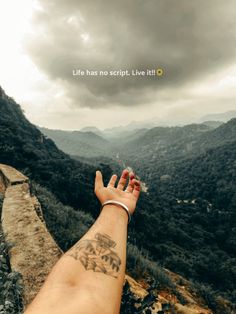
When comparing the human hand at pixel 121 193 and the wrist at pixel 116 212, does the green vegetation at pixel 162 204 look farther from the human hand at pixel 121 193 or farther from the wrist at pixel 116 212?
the wrist at pixel 116 212

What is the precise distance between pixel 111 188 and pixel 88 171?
134ft

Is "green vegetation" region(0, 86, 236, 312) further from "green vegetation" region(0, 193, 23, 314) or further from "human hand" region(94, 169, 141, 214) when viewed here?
"human hand" region(94, 169, 141, 214)

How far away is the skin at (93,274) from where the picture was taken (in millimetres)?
1091

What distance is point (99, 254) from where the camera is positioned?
1.65 m

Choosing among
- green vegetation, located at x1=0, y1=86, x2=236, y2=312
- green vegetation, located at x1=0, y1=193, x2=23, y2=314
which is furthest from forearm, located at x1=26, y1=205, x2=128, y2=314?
green vegetation, located at x1=0, y1=86, x2=236, y2=312

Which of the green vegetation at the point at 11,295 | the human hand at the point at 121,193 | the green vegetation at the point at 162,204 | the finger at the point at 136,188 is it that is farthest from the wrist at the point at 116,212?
the green vegetation at the point at 162,204

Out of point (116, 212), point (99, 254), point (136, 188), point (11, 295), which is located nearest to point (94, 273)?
point (99, 254)

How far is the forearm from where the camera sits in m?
1.11

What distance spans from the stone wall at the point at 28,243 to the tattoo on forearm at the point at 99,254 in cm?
219

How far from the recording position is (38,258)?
433 cm

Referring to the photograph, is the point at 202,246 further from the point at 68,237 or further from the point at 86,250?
the point at 86,250

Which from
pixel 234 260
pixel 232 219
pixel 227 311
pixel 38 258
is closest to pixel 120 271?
pixel 38 258

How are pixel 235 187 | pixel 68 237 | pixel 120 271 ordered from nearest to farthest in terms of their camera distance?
1. pixel 120 271
2. pixel 68 237
3. pixel 235 187

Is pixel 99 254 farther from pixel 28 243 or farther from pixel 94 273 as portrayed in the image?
pixel 28 243
